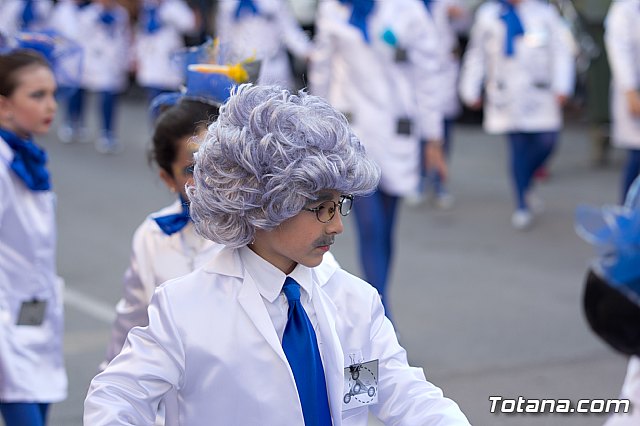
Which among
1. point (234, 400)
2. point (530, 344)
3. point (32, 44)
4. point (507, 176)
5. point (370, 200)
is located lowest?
point (507, 176)

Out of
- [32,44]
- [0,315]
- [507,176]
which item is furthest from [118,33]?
[0,315]

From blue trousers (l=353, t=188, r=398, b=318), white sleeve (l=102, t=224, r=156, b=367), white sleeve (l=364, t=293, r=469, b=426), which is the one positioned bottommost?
blue trousers (l=353, t=188, r=398, b=318)

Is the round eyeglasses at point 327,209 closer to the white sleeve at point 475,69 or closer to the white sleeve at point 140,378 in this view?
the white sleeve at point 140,378

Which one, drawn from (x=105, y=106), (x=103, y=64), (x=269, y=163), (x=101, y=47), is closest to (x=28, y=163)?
(x=269, y=163)

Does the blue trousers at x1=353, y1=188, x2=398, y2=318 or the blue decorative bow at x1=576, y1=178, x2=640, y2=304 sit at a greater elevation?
the blue decorative bow at x1=576, y1=178, x2=640, y2=304

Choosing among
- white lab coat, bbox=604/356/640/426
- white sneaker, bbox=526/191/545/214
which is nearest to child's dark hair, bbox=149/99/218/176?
white lab coat, bbox=604/356/640/426

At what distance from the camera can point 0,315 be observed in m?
4.02

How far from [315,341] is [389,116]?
13.0 feet

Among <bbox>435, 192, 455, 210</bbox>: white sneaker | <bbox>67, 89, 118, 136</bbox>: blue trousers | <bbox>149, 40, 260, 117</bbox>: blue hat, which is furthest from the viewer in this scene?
<bbox>67, 89, 118, 136</bbox>: blue trousers

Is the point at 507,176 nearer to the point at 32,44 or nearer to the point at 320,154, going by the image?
the point at 32,44

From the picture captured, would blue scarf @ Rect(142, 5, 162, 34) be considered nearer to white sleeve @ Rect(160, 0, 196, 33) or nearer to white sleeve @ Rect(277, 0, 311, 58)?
white sleeve @ Rect(160, 0, 196, 33)

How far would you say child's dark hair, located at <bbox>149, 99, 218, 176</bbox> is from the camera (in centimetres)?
383

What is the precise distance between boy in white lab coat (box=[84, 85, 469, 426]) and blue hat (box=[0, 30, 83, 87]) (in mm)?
2188

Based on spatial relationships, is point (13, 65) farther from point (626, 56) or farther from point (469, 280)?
point (626, 56)
